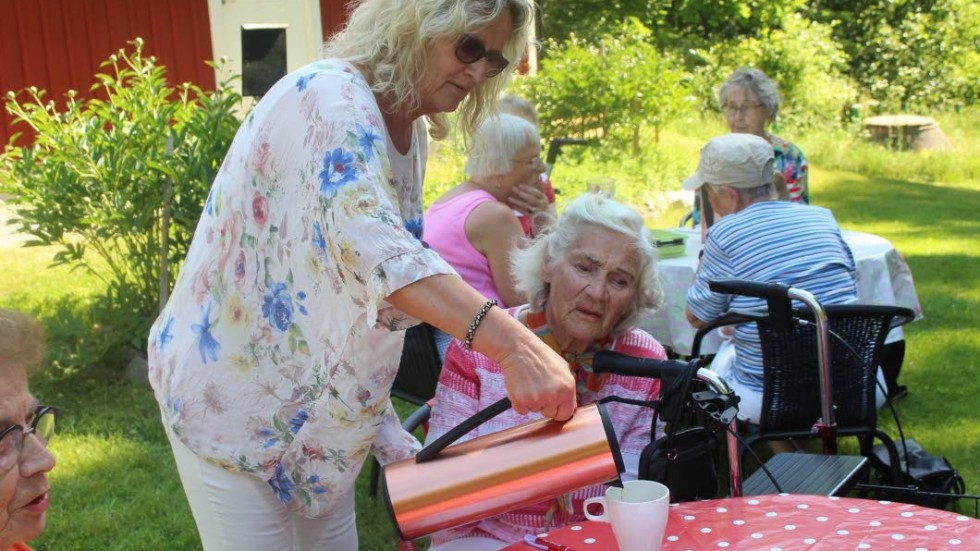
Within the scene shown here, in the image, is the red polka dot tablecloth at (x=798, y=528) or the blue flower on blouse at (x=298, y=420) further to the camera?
the blue flower on blouse at (x=298, y=420)

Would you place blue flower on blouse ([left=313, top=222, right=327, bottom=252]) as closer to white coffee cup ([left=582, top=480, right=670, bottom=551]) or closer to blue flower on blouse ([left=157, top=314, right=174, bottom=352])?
blue flower on blouse ([left=157, top=314, right=174, bottom=352])

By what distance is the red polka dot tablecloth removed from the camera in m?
1.79

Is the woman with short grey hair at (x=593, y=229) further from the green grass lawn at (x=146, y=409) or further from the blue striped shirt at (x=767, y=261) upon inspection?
the green grass lawn at (x=146, y=409)

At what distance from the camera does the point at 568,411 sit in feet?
5.23

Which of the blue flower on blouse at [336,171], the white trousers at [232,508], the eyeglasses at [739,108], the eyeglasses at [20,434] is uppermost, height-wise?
the blue flower on blouse at [336,171]

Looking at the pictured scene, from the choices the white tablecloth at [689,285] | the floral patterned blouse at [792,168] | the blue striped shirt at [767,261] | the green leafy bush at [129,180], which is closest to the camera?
the blue striped shirt at [767,261]

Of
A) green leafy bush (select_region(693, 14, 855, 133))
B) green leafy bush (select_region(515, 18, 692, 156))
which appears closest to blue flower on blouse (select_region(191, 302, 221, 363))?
green leafy bush (select_region(515, 18, 692, 156))

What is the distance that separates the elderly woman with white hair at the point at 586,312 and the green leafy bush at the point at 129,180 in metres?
2.64

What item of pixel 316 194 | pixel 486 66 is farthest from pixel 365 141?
pixel 486 66

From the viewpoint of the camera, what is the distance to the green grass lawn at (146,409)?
12.5 ft

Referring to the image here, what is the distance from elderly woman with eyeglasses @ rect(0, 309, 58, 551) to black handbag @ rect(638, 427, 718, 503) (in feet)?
3.63

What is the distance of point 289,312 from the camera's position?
5.99ft

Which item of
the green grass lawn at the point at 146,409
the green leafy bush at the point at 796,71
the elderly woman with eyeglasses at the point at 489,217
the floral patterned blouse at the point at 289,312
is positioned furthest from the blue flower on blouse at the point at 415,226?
the green leafy bush at the point at 796,71

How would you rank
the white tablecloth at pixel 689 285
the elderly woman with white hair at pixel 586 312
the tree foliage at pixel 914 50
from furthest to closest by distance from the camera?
the tree foliage at pixel 914 50, the white tablecloth at pixel 689 285, the elderly woman with white hair at pixel 586 312
